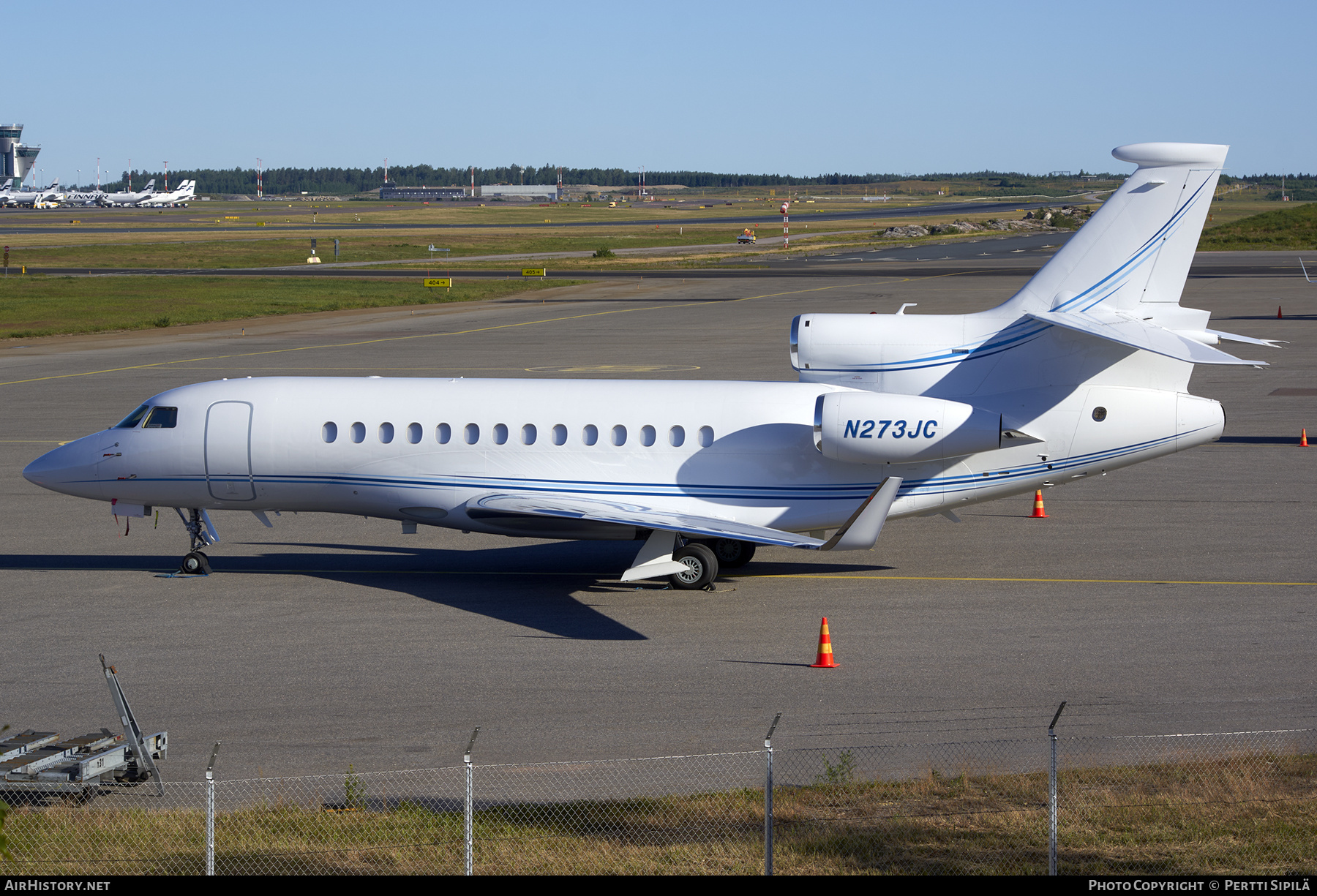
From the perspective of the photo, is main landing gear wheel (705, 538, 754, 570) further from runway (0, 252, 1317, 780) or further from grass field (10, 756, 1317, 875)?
grass field (10, 756, 1317, 875)

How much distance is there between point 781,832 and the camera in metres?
11.8

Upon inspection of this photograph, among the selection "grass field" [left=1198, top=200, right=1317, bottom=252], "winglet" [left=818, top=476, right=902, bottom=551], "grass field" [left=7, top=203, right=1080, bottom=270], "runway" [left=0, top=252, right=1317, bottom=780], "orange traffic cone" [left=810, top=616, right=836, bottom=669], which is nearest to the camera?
"runway" [left=0, top=252, right=1317, bottom=780]

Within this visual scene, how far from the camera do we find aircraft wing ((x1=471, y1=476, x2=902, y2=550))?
1941cm

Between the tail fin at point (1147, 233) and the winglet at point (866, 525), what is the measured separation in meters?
4.69

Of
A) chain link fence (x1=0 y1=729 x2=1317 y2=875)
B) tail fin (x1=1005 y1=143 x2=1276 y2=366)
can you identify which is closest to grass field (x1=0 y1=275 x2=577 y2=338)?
tail fin (x1=1005 y1=143 x2=1276 y2=366)

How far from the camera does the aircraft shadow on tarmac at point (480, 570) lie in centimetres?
2080

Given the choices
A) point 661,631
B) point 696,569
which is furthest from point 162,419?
point 661,631

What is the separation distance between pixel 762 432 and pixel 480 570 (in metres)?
5.74

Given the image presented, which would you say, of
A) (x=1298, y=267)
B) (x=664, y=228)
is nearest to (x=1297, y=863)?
(x=1298, y=267)

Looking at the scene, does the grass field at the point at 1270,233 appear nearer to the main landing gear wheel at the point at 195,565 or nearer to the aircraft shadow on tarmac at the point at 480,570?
the aircraft shadow on tarmac at the point at 480,570

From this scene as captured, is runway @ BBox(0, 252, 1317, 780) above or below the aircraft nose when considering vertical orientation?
below

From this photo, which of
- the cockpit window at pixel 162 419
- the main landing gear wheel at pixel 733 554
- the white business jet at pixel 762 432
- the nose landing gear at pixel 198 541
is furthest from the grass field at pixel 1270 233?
the cockpit window at pixel 162 419

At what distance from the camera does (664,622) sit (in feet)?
65.1

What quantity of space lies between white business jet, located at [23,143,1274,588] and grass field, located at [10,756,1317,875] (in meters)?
7.01
